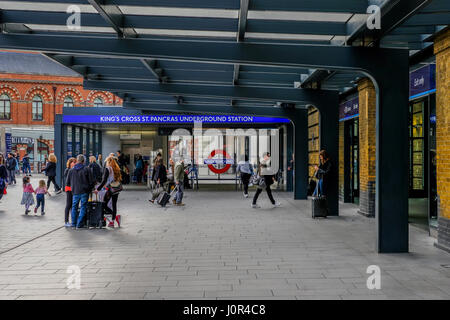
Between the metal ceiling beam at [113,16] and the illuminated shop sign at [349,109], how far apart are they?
7159 millimetres

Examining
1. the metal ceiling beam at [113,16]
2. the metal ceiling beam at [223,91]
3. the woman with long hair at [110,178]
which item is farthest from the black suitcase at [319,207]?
the metal ceiling beam at [113,16]

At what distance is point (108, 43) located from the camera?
671 centimetres

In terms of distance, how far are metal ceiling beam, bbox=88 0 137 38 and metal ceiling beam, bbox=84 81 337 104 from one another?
14.2 ft

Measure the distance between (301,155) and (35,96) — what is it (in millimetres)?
34334

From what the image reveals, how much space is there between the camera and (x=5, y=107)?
4084 centimetres

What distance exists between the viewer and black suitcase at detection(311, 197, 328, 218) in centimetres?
1052

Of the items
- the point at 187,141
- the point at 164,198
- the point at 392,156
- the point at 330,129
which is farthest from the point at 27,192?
the point at 187,141

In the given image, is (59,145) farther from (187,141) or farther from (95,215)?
(95,215)

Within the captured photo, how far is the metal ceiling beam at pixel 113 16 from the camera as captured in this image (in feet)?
18.4

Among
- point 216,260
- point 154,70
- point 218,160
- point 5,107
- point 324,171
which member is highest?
point 5,107

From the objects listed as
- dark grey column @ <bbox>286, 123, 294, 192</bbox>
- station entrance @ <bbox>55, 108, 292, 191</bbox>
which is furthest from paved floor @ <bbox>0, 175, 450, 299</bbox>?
dark grey column @ <bbox>286, 123, 294, 192</bbox>

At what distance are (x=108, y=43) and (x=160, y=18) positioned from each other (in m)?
0.90

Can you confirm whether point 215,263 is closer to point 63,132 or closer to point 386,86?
point 386,86

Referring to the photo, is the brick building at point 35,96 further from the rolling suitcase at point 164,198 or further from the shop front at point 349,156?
the shop front at point 349,156
